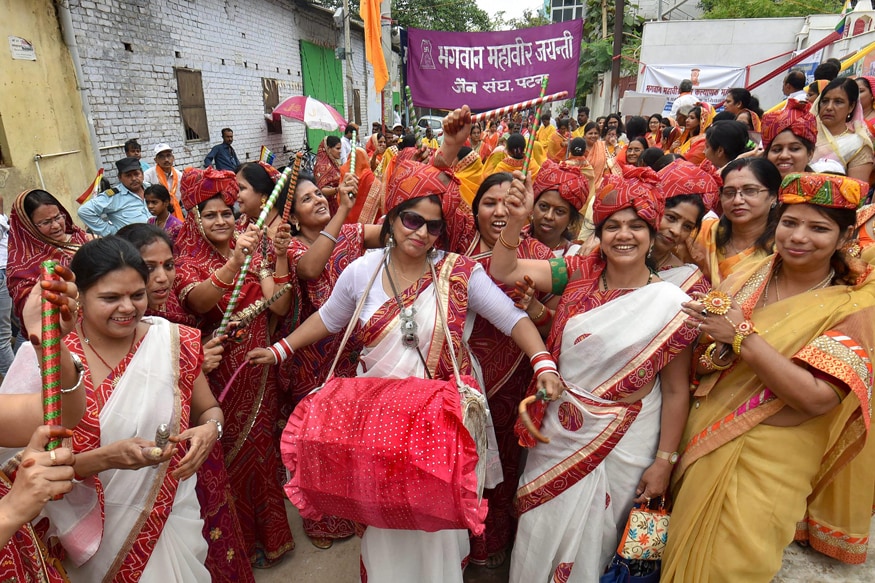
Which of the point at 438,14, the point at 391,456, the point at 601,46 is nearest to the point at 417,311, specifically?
the point at 391,456

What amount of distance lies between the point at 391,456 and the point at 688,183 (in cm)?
196

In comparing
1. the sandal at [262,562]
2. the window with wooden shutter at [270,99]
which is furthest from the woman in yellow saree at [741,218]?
the window with wooden shutter at [270,99]

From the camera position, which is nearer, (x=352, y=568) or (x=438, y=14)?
(x=352, y=568)

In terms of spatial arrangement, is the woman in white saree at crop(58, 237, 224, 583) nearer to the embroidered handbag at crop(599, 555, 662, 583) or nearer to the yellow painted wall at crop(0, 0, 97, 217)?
the embroidered handbag at crop(599, 555, 662, 583)

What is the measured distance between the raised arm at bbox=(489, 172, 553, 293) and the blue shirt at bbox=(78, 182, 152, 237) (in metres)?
4.93

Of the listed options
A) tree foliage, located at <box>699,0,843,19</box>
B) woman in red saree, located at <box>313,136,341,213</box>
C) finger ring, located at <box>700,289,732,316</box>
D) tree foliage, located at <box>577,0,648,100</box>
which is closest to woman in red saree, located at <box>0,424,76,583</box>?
finger ring, located at <box>700,289,732,316</box>

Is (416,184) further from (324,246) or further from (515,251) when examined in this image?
(324,246)

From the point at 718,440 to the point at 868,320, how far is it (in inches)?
25.9

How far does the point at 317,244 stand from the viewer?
2826 mm

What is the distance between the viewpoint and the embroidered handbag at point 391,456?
5.60 feet

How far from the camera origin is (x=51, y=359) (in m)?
1.24

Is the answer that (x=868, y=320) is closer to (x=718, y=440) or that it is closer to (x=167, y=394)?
(x=718, y=440)

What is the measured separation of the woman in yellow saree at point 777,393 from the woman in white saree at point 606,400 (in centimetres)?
13

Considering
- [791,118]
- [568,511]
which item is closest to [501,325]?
[568,511]
